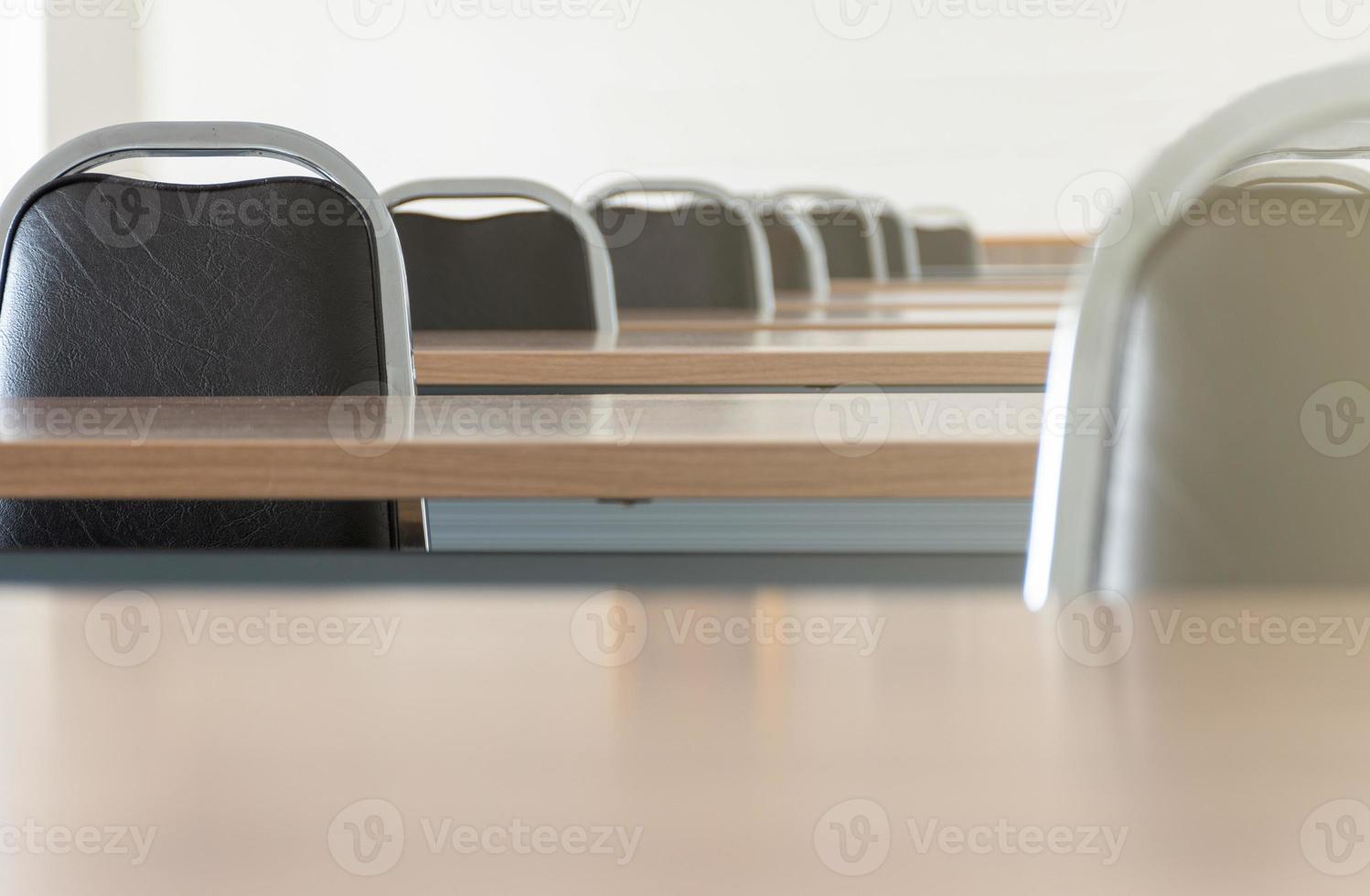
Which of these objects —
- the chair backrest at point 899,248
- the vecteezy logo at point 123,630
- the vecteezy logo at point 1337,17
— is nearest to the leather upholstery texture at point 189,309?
the vecteezy logo at point 123,630

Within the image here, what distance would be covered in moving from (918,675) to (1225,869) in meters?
0.14

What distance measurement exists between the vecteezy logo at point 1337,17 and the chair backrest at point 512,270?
3.48m

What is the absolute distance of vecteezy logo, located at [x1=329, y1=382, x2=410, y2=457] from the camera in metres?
0.53

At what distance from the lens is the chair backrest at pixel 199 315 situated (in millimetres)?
820

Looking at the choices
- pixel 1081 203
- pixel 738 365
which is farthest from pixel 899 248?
pixel 738 365

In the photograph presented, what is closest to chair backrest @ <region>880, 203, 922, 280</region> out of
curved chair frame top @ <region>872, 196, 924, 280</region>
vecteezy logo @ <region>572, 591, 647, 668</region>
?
curved chair frame top @ <region>872, 196, 924, 280</region>

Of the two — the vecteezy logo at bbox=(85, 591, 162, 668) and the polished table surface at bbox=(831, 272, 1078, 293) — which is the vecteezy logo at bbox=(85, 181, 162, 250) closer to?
the vecteezy logo at bbox=(85, 591, 162, 668)

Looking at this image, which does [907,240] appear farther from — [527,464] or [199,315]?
[527,464]

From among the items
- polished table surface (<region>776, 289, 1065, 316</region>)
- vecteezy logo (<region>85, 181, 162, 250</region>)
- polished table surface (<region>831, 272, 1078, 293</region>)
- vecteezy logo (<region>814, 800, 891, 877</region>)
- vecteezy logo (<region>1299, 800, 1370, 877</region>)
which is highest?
vecteezy logo (<region>85, 181, 162, 250</region>)

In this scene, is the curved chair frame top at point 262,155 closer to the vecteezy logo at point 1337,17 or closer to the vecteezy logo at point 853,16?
the vecteezy logo at point 853,16

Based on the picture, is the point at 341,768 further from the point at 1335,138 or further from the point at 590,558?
the point at 1335,138

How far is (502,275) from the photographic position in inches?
70.2

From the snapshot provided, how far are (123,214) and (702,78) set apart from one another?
3733mm

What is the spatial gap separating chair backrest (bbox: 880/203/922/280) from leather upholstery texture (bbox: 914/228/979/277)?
0.27 ft
